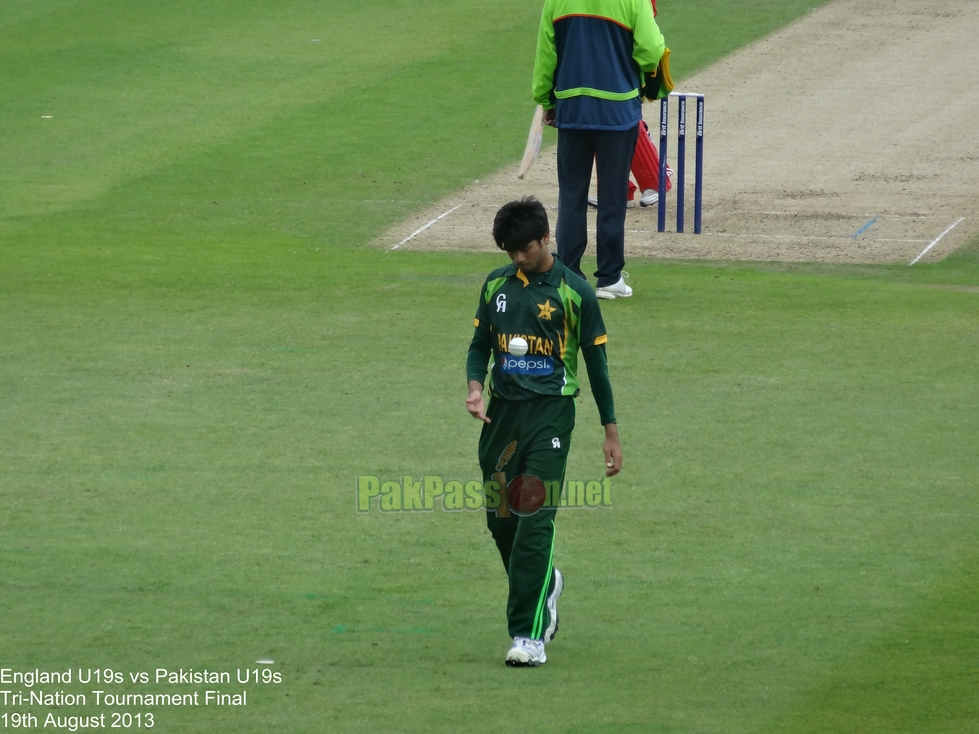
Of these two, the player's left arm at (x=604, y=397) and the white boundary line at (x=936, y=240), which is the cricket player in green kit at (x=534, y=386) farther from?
the white boundary line at (x=936, y=240)

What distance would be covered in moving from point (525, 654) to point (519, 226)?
1.66 meters

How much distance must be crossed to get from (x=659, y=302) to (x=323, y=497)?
504 centimetres

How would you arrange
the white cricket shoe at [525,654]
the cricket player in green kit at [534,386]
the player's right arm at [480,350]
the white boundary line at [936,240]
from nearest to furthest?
the white cricket shoe at [525,654] < the cricket player in green kit at [534,386] < the player's right arm at [480,350] < the white boundary line at [936,240]

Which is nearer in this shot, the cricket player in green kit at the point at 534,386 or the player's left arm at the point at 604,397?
the cricket player in green kit at the point at 534,386

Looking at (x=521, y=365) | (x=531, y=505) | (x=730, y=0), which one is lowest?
(x=730, y=0)

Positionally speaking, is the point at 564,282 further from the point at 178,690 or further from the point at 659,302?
the point at 659,302

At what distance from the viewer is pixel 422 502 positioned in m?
8.33

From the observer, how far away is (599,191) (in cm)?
1277

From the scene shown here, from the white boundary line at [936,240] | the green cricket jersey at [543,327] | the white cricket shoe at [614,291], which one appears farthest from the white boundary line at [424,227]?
the green cricket jersey at [543,327]

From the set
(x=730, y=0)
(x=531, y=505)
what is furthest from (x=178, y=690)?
(x=730, y=0)

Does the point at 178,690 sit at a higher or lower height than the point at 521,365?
lower

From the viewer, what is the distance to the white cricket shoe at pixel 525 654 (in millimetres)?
6277

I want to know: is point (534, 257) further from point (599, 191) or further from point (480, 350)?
point (599, 191)

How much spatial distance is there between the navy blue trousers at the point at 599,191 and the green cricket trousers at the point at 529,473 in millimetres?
6117
